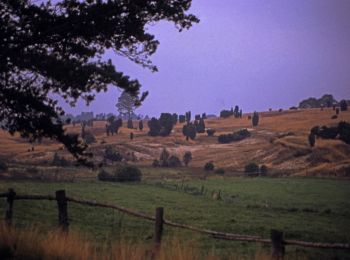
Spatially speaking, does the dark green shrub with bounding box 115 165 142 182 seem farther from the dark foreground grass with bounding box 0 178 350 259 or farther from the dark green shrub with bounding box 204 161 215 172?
the dark green shrub with bounding box 204 161 215 172

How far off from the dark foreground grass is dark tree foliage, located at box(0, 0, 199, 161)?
13.5ft

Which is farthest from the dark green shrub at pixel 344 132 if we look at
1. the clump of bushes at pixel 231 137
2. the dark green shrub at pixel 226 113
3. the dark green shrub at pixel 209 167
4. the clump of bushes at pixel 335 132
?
the dark green shrub at pixel 226 113

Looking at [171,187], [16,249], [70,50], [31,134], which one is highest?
[70,50]

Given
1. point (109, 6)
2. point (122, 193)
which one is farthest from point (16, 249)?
point (122, 193)

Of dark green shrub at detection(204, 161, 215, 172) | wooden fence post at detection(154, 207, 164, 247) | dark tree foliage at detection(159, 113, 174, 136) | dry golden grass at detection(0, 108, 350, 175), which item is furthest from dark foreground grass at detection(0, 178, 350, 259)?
dark tree foliage at detection(159, 113, 174, 136)

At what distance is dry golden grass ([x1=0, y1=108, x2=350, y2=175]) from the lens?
222 ft

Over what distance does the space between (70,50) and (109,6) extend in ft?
5.87

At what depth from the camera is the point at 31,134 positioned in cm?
1152

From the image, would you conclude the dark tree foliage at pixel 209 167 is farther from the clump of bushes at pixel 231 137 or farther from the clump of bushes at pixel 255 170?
the clump of bushes at pixel 231 137

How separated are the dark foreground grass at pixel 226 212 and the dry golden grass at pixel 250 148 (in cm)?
1542

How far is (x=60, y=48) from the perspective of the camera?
37.7ft

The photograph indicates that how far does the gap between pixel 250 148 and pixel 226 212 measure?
5279 cm

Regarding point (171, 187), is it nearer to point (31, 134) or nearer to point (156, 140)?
point (31, 134)

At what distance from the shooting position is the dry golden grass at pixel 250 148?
67.7m
